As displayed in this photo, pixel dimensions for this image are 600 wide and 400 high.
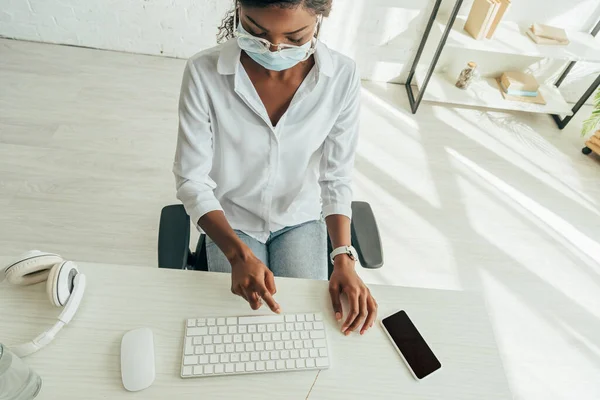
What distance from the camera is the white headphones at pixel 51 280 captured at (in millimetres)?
737

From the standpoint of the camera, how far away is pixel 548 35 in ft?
7.87

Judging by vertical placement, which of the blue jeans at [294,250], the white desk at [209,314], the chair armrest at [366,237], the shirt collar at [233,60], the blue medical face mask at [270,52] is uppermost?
the blue medical face mask at [270,52]

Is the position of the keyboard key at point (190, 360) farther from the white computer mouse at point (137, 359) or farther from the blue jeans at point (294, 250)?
the blue jeans at point (294, 250)

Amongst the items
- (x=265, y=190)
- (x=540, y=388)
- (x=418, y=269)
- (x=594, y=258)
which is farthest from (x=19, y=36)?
(x=594, y=258)

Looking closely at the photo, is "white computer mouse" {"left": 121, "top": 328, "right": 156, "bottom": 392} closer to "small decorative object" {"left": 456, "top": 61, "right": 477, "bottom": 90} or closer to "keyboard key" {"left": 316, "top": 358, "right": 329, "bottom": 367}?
"keyboard key" {"left": 316, "top": 358, "right": 329, "bottom": 367}

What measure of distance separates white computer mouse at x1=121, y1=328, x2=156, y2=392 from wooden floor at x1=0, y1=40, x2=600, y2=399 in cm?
105

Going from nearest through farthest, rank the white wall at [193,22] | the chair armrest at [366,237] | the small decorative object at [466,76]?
the chair armrest at [366,237] < the white wall at [193,22] < the small decorative object at [466,76]

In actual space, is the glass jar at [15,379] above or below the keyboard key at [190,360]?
above

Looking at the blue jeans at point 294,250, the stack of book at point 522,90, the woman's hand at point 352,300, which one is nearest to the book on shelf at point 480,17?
the stack of book at point 522,90

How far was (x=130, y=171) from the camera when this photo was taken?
208cm

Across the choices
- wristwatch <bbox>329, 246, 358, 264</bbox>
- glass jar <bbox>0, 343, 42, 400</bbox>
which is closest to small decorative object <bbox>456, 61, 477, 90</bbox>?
wristwatch <bbox>329, 246, 358, 264</bbox>

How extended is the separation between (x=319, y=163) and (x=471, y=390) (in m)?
0.71

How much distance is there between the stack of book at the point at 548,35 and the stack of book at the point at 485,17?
274 mm

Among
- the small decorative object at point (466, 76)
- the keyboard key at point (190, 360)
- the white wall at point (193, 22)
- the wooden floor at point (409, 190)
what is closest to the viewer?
A: the keyboard key at point (190, 360)
